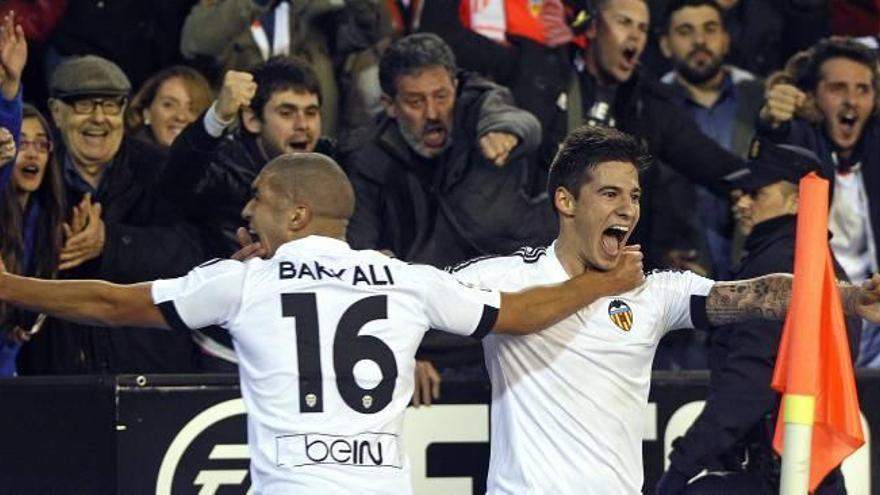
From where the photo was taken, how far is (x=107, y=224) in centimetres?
945

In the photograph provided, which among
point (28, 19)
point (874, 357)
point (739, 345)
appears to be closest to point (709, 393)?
point (739, 345)

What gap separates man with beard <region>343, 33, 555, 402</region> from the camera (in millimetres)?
9766

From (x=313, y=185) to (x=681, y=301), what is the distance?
1458 mm

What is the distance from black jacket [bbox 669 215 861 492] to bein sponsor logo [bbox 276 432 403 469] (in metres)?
2.11

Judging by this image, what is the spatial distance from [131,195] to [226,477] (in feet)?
4.98

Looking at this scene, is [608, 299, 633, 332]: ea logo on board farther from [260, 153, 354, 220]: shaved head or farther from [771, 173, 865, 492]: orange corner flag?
[260, 153, 354, 220]: shaved head

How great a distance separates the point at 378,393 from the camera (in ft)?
22.5

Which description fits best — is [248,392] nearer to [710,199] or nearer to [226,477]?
[226,477]

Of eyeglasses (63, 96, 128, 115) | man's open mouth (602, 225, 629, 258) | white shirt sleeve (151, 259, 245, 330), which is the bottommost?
white shirt sleeve (151, 259, 245, 330)

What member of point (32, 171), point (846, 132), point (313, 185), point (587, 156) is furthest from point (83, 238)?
point (846, 132)

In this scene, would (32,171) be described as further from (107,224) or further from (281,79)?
(281,79)

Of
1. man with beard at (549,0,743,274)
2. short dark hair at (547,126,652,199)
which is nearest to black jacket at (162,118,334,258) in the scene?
man with beard at (549,0,743,274)

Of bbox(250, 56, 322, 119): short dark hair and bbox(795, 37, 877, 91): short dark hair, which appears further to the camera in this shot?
bbox(795, 37, 877, 91): short dark hair

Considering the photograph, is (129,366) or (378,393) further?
(129,366)
